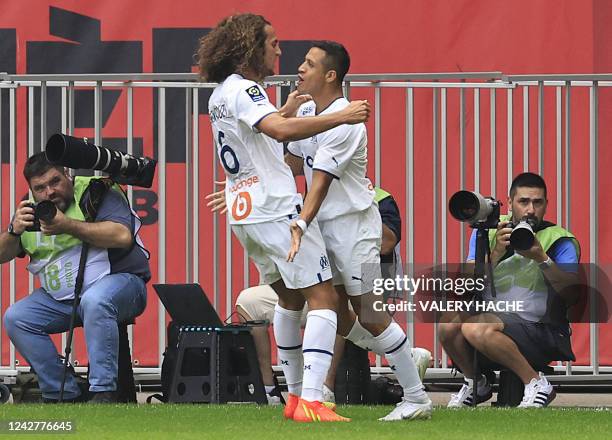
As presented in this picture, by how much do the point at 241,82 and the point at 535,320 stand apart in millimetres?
2375

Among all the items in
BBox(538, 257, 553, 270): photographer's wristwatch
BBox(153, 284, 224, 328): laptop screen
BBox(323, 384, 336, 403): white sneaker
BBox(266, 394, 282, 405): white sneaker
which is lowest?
BBox(266, 394, 282, 405): white sneaker

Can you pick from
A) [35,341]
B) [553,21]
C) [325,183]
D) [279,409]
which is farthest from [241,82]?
[553,21]

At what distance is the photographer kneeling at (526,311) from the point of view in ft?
28.6

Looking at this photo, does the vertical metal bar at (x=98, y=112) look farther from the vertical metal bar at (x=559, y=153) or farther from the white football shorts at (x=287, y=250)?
the vertical metal bar at (x=559, y=153)

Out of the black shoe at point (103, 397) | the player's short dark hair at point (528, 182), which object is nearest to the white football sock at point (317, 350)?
the black shoe at point (103, 397)

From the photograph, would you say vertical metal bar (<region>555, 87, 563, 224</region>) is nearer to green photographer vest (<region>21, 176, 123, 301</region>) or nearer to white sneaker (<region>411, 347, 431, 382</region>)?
white sneaker (<region>411, 347, 431, 382</region>)

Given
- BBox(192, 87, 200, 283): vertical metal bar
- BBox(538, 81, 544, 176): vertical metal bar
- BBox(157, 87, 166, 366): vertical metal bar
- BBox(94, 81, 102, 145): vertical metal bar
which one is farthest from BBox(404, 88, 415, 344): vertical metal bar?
BBox(94, 81, 102, 145): vertical metal bar

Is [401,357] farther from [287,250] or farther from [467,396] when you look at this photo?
[467,396]

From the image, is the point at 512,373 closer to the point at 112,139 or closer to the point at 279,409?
the point at 279,409

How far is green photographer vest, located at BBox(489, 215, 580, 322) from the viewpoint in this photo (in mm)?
8867

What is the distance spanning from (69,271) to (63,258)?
8cm

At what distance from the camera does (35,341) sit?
8.87 meters

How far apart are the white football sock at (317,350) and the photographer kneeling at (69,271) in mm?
1728

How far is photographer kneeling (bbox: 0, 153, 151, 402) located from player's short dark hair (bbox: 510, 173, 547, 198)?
2.02 metres
